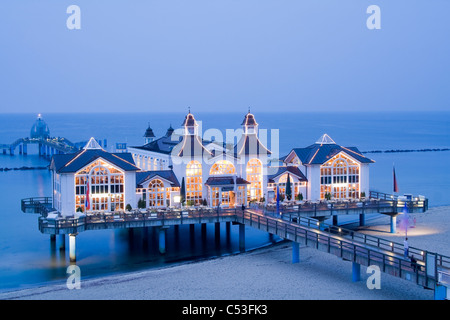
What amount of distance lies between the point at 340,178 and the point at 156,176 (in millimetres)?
14063

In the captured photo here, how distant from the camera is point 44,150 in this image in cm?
14662

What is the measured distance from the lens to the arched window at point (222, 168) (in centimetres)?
4816

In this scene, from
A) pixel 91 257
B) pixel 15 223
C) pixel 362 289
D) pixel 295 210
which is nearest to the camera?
pixel 362 289

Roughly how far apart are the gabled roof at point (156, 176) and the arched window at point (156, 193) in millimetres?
394

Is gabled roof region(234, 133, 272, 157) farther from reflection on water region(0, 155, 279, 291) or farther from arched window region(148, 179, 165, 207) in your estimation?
arched window region(148, 179, 165, 207)

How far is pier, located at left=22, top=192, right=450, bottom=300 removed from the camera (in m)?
29.0

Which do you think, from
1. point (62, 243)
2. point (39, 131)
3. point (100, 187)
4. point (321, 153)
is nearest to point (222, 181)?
point (321, 153)

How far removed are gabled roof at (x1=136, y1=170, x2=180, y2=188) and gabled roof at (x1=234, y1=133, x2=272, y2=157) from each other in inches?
192

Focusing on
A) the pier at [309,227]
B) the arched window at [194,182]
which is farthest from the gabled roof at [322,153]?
the arched window at [194,182]

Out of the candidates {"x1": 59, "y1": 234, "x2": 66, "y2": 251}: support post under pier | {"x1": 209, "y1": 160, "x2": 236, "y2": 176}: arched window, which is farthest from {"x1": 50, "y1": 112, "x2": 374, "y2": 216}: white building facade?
{"x1": 59, "y1": 234, "x2": 66, "y2": 251}: support post under pier

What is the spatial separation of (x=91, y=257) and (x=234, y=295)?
14.8m

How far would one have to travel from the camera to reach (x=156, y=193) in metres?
46.8
